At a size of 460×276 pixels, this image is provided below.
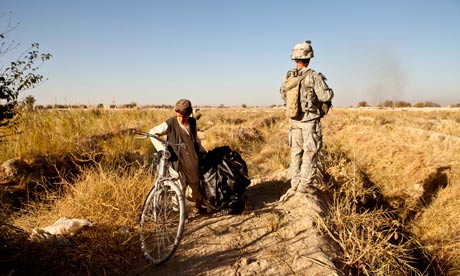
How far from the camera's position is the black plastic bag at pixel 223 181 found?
4660 millimetres

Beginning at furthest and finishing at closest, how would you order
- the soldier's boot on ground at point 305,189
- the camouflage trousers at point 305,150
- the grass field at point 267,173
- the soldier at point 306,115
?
the soldier's boot on ground at point 305,189 → the camouflage trousers at point 305,150 → the soldier at point 306,115 → the grass field at point 267,173

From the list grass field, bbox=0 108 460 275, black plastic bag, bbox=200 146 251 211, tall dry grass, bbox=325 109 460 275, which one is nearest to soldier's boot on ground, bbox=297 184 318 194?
grass field, bbox=0 108 460 275

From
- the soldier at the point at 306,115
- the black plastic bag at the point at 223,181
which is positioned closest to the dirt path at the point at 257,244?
the black plastic bag at the point at 223,181

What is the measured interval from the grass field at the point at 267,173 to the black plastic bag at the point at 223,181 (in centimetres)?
89

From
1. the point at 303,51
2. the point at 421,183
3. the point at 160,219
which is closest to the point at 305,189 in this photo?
the point at 303,51

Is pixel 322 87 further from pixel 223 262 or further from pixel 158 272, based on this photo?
pixel 158 272

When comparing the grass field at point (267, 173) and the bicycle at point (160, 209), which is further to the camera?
the grass field at point (267, 173)

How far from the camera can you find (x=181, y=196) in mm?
3465

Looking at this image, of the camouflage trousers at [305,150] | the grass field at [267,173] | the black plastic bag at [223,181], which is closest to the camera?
the grass field at [267,173]

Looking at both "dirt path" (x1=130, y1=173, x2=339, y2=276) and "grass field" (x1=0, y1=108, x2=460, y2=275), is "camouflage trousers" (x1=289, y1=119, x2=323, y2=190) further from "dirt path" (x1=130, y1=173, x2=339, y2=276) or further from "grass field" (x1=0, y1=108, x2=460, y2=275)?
"grass field" (x1=0, y1=108, x2=460, y2=275)

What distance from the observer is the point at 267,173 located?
24.1 ft

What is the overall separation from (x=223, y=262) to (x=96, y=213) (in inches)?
70.8

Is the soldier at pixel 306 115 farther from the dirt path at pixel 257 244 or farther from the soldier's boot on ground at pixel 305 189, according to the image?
the dirt path at pixel 257 244

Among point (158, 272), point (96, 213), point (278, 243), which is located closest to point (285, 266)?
point (278, 243)
